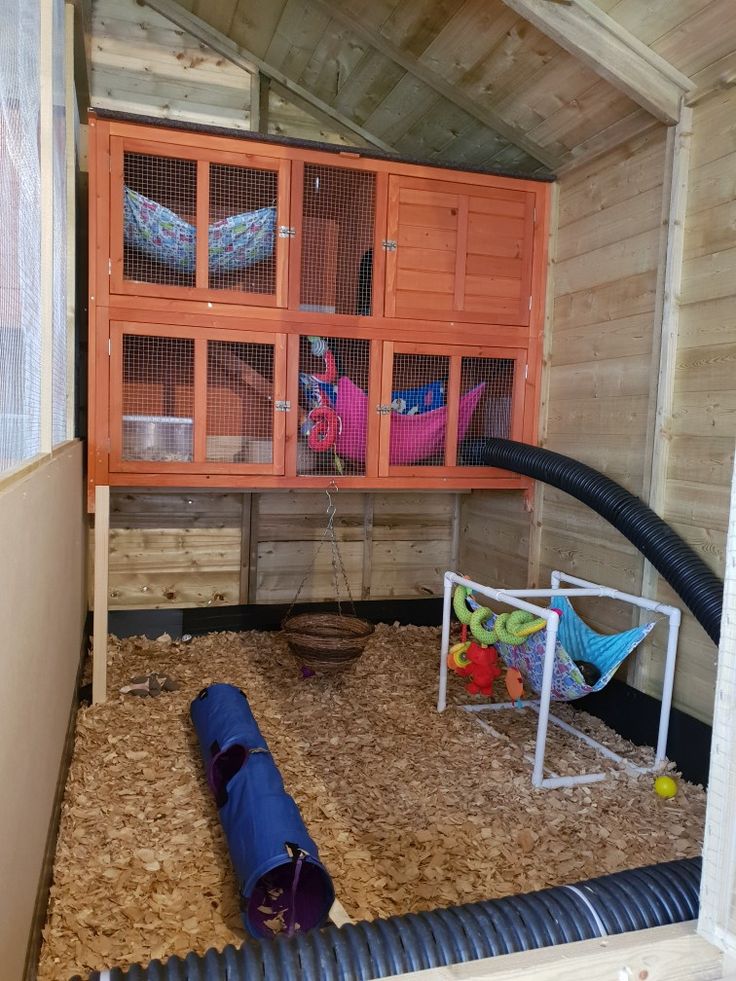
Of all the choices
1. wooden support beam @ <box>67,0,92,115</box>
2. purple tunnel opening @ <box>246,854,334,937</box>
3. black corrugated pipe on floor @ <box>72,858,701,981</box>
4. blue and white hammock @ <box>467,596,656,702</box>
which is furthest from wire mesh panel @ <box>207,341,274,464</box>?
black corrugated pipe on floor @ <box>72,858,701,981</box>

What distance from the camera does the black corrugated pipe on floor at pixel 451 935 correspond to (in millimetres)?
904

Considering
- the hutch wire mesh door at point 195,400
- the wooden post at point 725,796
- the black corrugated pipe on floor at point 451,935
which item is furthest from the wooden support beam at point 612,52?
the black corrugated pipe on floor at point 451,935

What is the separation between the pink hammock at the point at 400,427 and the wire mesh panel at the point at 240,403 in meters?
0.31

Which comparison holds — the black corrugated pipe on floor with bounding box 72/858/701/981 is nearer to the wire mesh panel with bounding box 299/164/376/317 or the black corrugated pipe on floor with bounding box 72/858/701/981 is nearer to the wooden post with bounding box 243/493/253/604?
the wire mesh panel with bounding box 299/164/376/317

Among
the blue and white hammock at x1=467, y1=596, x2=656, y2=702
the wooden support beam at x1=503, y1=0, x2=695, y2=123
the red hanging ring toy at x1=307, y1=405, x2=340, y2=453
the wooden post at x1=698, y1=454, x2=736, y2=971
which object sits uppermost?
the wooden support beam at x1=503, y1=0, x2=695, y2=123

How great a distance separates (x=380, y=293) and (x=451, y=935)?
2.56 meters

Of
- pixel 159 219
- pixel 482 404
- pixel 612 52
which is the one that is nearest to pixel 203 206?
pixel 159 219

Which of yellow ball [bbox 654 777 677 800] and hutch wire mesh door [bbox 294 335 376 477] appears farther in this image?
hutch wire mesh door [bbox 294 335 376 477]

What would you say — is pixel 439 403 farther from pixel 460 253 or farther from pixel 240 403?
pixel 240 403

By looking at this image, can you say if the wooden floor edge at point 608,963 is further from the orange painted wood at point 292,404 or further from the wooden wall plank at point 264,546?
the wooden wall plank at point 264,546

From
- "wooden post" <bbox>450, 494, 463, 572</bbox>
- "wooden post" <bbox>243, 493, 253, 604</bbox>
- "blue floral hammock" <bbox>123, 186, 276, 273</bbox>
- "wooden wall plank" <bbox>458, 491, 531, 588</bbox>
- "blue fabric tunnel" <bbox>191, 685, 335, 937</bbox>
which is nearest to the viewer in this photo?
"blue fabric tunnel" <bbox>191, 685, 335, 937</bbox>

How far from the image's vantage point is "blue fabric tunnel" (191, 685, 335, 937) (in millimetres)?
1591

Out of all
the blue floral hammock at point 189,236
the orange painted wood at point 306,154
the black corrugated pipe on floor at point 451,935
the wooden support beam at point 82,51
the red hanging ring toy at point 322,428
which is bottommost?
the black corrugated pipe on floor at point 451,935

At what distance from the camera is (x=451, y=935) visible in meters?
0.99
